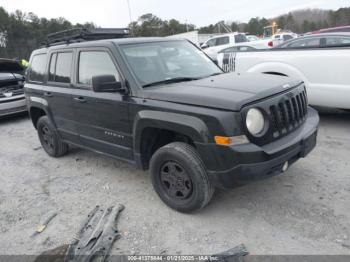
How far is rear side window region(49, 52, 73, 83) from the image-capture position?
4543mm

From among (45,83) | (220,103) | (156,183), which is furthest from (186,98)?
(45,83)

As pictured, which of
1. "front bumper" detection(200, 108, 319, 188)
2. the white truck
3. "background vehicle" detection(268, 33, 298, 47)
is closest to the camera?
"front bumper" detection(200, 108, 319, 188)

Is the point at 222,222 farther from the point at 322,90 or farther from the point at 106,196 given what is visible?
the point at 322,90

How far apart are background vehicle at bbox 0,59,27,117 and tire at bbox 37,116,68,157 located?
141 inches

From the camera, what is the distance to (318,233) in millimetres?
2977

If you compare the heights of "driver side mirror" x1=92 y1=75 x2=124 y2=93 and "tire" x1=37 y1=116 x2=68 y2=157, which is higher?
"driver side mirror" x1=92 y1=75 x2=124 y2=93

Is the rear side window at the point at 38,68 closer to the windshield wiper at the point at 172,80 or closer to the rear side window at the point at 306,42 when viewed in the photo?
the windshield wiper at the point at 172,80

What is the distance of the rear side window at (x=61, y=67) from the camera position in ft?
14.9

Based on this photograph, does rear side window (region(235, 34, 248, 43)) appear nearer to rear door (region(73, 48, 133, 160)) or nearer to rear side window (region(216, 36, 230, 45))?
rear side window (region(216, 36, 230, 45))

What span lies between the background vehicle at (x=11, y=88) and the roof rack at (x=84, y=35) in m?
3.76

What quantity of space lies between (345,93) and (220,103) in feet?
11.4

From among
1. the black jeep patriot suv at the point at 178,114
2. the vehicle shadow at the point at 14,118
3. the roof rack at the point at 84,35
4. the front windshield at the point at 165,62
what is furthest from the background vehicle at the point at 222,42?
the black jeep patriot suv at the point at 178,114

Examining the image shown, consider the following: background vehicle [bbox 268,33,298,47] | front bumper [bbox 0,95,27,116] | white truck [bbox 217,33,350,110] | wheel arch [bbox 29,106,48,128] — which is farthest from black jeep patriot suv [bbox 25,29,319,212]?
background vehicle [bbox 268,33,298,47]

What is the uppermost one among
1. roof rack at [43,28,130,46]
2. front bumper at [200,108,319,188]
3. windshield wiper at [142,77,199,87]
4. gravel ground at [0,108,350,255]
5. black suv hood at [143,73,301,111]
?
roof rack at [43,28,130,46]
